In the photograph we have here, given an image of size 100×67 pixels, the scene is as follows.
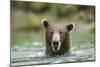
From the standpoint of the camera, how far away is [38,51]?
2.43 meters

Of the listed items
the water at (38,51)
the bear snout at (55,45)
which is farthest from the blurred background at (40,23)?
the bear snout at (55,45)

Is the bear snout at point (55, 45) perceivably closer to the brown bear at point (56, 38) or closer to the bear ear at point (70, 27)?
the brown bear at point (56, 38)

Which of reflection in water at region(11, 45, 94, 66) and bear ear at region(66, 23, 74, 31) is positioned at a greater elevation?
bear ear at region(66, 23, 74, 31)

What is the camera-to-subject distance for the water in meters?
2.32

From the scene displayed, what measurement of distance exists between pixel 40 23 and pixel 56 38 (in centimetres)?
27

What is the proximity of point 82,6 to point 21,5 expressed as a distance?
82 cm

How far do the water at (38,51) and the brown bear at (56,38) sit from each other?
6 centimetres

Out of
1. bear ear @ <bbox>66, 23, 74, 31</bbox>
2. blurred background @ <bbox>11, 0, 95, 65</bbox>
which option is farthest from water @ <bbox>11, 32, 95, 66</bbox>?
bear ear @ <bbox>66, 23, 74, 31</bbox>

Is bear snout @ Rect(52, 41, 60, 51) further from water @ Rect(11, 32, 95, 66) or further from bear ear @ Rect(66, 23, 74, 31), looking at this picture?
bear ear @ Rect(66, 23, 74, 31)

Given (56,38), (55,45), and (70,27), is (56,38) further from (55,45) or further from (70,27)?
Answer: (70,27)

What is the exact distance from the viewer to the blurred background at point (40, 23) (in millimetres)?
2320
